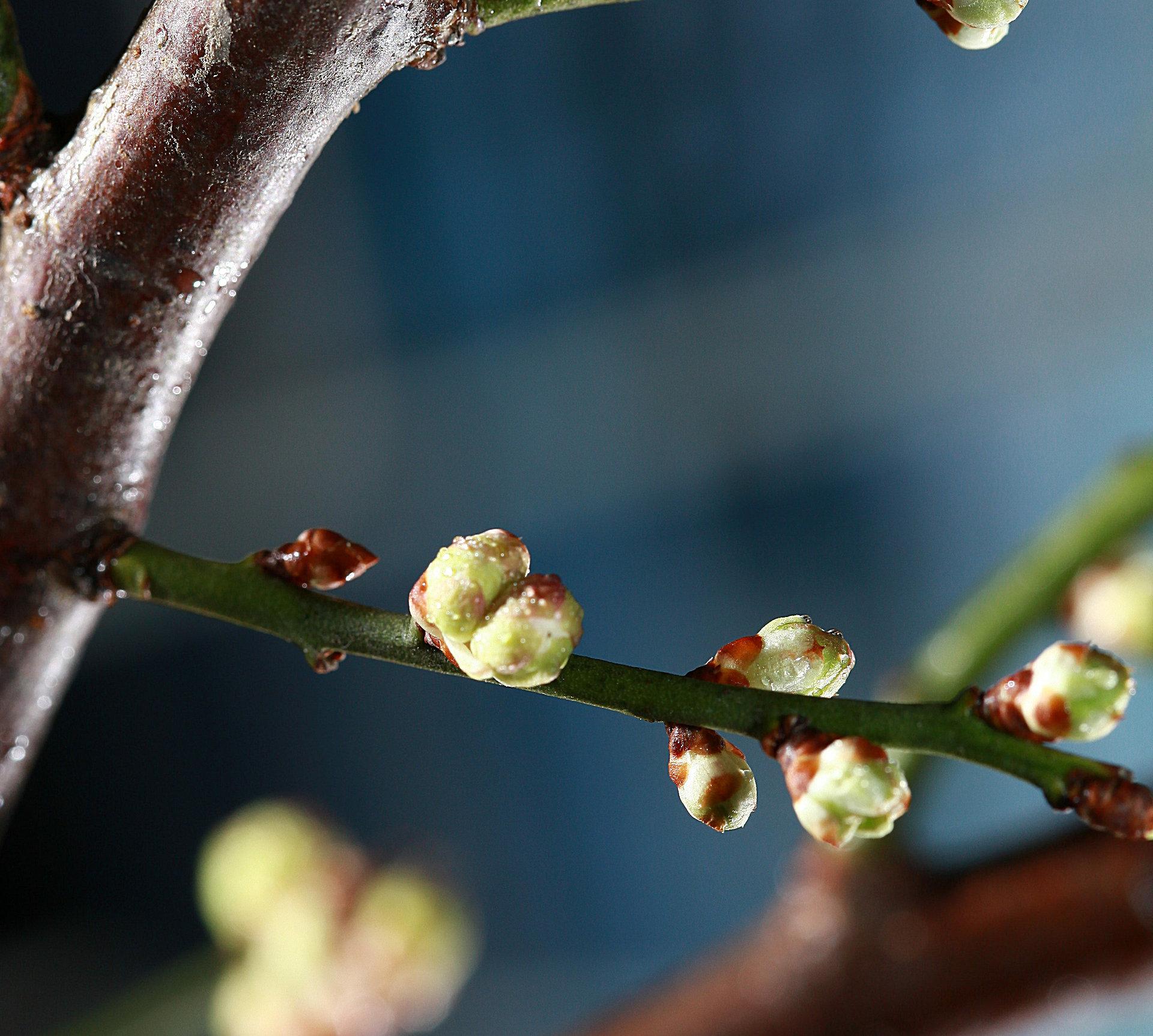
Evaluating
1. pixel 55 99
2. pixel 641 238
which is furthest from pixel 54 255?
pixel 641 238

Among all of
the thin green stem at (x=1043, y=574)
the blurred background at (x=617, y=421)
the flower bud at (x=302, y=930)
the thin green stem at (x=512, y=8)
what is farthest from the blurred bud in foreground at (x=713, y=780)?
the blurred background at (x=617, y=421)

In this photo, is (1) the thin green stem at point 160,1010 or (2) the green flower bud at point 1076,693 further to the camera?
(1) the thin green stem at point 160,1010

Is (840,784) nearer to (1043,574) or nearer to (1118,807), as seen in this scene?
(1118,807)

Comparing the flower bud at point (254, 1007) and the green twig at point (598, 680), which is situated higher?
the flower bud at point (254, 1007)

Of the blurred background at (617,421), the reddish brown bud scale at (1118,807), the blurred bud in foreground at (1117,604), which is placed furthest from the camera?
the blurred background at (617,421)

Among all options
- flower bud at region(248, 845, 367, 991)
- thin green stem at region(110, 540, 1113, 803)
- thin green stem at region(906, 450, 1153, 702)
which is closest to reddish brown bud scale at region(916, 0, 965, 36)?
thin green stem at region(110, 540, 1113, 803)

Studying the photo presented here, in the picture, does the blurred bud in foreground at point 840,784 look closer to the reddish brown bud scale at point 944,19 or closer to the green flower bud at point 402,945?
the reddish brown bud scale at point 944,19

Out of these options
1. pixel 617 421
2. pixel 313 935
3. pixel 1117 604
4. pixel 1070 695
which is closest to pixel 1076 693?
pixel 1070 695
